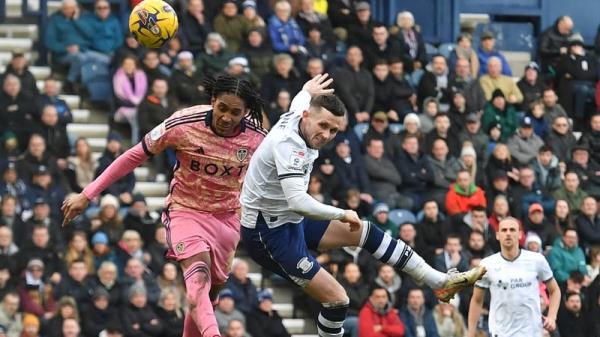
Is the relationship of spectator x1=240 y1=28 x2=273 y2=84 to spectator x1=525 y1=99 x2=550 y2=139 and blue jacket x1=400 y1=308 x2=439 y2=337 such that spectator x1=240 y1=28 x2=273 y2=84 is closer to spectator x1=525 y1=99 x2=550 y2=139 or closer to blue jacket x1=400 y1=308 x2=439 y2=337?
blue jacket x1=400 y1=308 x2=439 y2=337

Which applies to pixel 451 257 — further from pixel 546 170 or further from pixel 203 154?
pixel 203 154

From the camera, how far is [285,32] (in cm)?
2383

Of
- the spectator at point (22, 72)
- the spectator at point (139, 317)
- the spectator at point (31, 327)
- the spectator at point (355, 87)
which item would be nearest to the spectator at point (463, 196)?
the spectator at point (355, 87)

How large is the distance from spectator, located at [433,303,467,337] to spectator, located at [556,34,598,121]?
6.20m

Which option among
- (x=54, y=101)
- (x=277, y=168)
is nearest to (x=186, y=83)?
(x=54, y=101)

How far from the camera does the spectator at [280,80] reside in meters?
22.8

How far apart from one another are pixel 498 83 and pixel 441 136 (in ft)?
7.27

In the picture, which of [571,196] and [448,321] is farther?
[571,196]

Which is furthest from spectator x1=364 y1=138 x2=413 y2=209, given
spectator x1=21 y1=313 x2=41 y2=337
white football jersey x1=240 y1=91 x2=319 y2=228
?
white football jersey x1=240 y1=91 x2=319 y2=228

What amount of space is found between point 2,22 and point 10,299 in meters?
5.38

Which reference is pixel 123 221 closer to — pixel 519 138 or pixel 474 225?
pixel 474 225

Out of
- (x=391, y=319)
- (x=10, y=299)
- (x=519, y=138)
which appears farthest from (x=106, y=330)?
(x=519, y=138)

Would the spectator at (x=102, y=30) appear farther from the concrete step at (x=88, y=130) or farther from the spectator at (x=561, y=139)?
the spectator at (x=561, y=139)

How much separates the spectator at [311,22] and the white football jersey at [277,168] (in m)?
10.0
